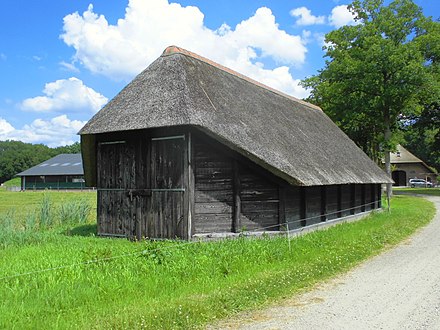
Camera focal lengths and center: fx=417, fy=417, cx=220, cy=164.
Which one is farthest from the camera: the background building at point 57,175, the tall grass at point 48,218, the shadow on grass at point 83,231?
the background building at point 57,175

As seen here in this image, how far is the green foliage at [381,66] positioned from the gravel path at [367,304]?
79.9 ft

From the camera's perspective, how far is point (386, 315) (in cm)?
574

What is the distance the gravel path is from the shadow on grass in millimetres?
8663

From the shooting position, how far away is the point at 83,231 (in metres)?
14.5

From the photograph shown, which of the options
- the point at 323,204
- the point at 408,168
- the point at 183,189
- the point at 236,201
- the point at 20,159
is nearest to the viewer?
the point at 183,189

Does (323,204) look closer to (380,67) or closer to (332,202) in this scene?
(332,202)

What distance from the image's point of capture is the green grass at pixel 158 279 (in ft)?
17.6

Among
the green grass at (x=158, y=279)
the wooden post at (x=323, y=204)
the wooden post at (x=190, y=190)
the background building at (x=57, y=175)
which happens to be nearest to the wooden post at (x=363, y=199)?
the wooden post at (x=323, y=204)

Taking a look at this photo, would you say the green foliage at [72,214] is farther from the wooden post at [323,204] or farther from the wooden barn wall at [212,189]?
the wooden post at [323,204]

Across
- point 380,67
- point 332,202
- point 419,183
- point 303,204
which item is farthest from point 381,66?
point 419,183

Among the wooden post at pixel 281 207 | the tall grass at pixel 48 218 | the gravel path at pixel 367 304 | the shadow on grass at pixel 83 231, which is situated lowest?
the gravel path at pixel 367 304

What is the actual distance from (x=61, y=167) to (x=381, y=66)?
5019 centimetres

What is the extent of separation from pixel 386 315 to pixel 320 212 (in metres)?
9.44

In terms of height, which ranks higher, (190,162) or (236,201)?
(190,162)
